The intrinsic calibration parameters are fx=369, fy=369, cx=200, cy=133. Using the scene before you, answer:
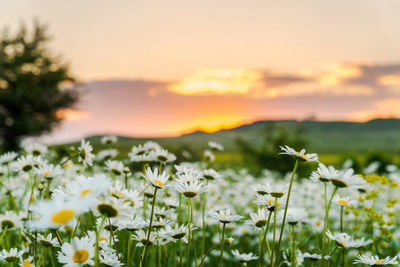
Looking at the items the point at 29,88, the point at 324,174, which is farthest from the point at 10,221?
the point at 29,88

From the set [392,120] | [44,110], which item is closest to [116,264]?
[44,110]

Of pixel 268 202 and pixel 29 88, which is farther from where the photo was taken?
pixel 29 88

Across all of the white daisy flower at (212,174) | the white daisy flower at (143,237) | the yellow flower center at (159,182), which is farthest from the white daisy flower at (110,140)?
the yellow flower center at (159,182)

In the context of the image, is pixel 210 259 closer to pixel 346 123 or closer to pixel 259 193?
pixel 259 193

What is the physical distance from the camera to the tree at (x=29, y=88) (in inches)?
1148

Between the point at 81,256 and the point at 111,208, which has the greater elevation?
the point at 111,208

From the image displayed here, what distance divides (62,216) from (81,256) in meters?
0.52

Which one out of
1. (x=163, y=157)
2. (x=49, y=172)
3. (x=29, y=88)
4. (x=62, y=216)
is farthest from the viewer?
(x=29, y=88)

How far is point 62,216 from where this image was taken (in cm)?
104

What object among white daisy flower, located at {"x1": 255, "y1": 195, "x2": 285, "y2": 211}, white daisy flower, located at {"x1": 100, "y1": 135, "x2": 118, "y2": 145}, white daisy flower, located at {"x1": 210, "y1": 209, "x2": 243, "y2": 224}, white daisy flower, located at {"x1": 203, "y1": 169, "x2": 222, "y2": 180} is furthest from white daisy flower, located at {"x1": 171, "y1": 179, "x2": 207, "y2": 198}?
white daisy flower, located at {"x1": 100, "y1": 135, "x2": 118, "y2": 145}

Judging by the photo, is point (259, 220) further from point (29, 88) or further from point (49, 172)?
point (29, 88)

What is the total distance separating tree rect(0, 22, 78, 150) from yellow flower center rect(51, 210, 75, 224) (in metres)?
30.1

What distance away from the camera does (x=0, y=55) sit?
1196 inches

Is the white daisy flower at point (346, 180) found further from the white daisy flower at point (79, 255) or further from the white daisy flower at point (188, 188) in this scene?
the white daisy flower at point (79, 255)
